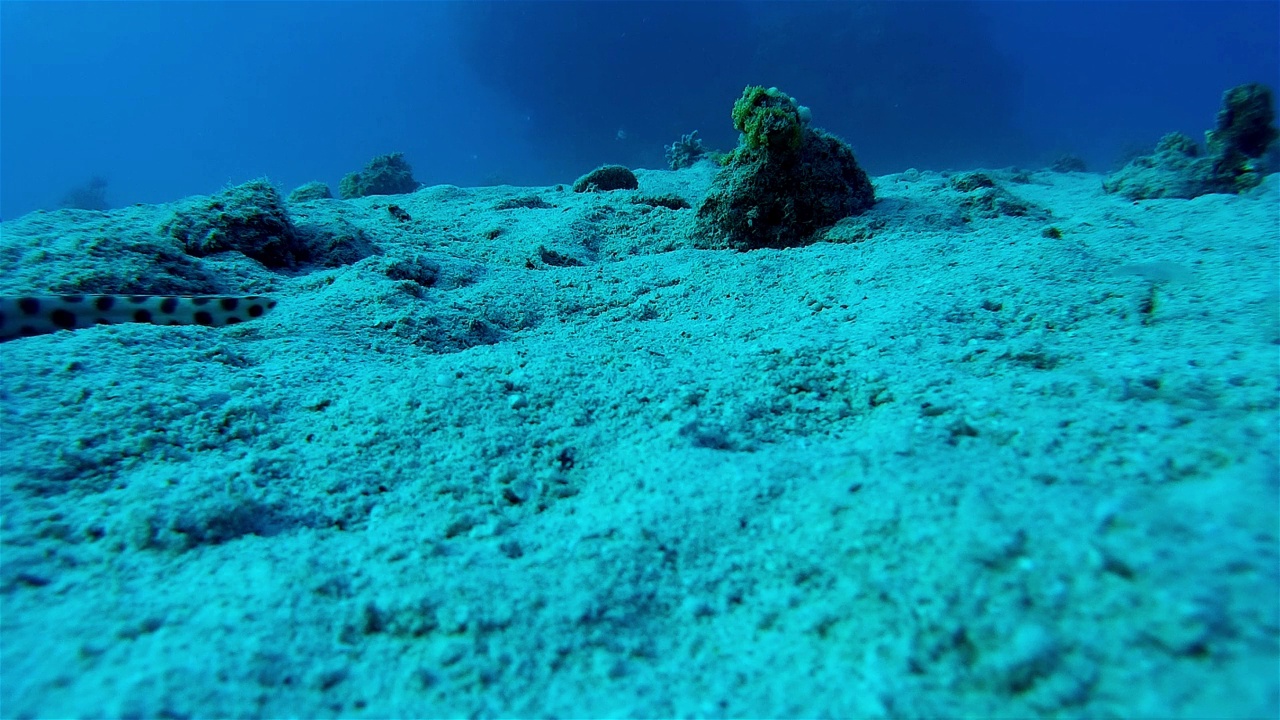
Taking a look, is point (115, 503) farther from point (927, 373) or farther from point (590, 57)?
point (590, 57)

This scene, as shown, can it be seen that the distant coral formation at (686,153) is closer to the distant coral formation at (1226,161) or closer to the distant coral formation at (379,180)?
the distant coral formation at (379,180)

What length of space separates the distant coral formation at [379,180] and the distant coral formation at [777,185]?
1415 cm

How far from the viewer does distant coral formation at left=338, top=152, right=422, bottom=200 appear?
1664 centimetres

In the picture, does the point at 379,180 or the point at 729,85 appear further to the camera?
the point at 729,85

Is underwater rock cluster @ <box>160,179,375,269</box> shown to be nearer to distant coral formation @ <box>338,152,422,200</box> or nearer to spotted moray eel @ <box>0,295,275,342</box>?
spotted moray eel @ <box>0,295,275,342</box>

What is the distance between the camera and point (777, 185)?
522 cm

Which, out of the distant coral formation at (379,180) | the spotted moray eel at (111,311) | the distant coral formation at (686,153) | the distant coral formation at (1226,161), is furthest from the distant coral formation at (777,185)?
the distant coral formation at (379,180)

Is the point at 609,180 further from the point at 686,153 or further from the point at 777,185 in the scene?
the point at 686,153

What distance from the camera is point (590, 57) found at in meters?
45.6

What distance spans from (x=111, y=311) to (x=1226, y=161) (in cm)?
1206

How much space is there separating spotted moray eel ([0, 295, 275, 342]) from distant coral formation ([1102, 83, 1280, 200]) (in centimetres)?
1037

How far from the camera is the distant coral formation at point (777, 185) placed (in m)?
5.17

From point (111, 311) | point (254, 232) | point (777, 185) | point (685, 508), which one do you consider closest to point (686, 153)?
point (777, 185)

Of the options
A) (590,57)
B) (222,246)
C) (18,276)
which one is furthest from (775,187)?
(590,57)
